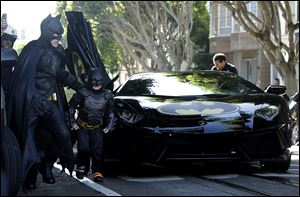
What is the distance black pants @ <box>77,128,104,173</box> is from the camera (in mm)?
7301

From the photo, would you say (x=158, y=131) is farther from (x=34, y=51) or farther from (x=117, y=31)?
(x=117, y=31)

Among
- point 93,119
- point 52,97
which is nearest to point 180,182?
point 93,119

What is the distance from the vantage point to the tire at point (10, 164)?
5.43m

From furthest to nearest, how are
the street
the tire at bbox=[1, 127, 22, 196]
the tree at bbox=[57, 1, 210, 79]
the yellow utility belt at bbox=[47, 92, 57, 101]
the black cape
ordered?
1. the tree at bbox=[57, 1, 210, 79]
2. the yellow utility belt at bbox=[47, 92, 57, 101]
3. the street
4. the black cape
5. the tire at bbox=[1, 127, 22, 196]

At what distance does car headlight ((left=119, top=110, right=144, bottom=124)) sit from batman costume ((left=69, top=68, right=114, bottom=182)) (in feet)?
0.66

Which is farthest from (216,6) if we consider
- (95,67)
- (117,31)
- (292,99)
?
(95,67)

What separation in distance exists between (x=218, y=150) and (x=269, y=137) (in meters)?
0.61

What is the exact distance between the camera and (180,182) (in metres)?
7.10

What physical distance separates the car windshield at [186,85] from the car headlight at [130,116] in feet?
2.14

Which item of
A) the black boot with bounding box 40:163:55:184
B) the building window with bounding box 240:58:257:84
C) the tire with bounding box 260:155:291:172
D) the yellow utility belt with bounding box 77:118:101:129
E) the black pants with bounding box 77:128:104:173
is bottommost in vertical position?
the building window with bounding box 240:58:257:84

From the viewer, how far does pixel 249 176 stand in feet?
24.5

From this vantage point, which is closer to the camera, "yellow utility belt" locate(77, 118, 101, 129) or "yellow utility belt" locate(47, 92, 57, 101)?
"yellow utility belt" locate(47, 92, 57, 101)

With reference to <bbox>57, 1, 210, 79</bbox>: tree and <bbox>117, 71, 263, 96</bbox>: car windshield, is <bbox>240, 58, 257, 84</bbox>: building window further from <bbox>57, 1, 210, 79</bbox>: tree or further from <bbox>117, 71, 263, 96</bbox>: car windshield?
<bbox>117, 71, 263, 96</bbox>: car windshield

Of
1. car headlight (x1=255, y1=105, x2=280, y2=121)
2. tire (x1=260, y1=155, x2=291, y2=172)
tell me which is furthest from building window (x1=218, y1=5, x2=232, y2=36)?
car headlight (x1=255, y1=105, x2=280, y2=121)
